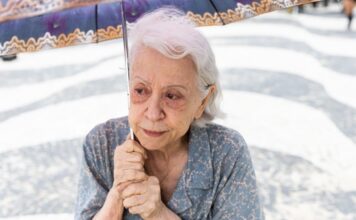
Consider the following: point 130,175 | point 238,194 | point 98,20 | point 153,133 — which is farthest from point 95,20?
point 238,194

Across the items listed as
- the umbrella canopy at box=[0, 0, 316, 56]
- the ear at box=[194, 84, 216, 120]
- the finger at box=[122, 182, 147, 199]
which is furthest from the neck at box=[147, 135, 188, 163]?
the umbrella canopy at box=[0, 0, 316, 56]

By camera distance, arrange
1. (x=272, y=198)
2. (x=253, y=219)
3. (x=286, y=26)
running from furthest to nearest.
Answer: (x=286, y=26) → (x=272, y=198) → (x=253, y=219)

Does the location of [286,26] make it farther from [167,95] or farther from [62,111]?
[167,95]

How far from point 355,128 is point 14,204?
2691 mm

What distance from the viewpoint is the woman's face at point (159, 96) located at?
4.42 ft

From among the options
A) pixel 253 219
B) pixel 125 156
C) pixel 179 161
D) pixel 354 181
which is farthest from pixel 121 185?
pixel 354 181

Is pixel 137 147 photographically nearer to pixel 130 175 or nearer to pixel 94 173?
pixel 130 175

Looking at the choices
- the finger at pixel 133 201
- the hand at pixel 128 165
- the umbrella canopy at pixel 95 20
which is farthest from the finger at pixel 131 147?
the umbrella canopy at pixel 95 20

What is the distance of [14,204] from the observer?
3.15 m

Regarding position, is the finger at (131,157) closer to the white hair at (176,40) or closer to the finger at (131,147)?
the finger at (131,147)

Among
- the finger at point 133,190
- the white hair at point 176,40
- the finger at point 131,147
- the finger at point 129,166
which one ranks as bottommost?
the finger at point 133,190

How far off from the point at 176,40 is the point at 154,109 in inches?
7.6

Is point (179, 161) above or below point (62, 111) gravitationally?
above

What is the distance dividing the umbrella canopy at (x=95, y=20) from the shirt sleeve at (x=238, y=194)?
0.43 m
